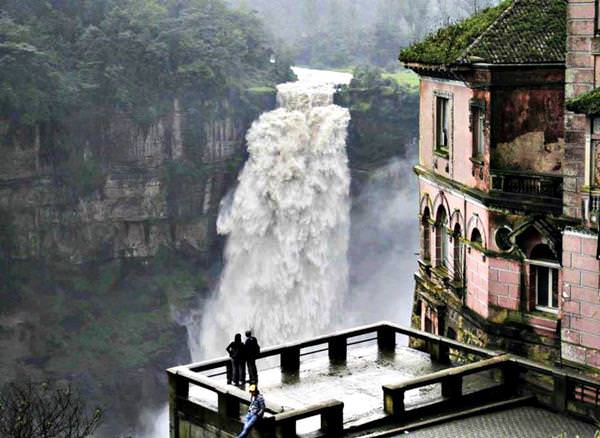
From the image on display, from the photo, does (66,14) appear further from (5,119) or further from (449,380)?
(449,380)

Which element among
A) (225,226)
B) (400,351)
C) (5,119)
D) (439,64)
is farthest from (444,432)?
(225,226)

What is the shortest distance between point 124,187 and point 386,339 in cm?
8197

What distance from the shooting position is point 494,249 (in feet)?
114

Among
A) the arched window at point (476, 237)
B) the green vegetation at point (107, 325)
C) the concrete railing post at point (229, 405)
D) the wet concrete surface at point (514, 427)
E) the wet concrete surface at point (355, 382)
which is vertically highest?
the arched window at point (476, 237)

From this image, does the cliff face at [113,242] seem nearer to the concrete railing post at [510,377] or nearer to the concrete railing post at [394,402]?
the concrete railing post at [510,377]

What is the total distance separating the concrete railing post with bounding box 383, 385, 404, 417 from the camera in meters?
25.8

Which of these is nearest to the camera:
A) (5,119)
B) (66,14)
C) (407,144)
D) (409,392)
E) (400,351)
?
(409,392)

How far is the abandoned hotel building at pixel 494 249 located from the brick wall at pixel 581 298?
0.11 feet

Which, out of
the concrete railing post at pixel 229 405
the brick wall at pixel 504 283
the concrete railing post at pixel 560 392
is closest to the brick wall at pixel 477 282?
the brick wall at pixel 504 283

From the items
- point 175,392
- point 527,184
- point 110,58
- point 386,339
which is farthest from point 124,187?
point 175,392

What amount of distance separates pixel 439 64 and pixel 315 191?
257 feet

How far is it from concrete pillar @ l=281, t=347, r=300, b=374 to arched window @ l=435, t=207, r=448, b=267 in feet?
36.9

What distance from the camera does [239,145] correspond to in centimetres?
11700

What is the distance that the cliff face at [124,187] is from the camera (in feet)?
349
